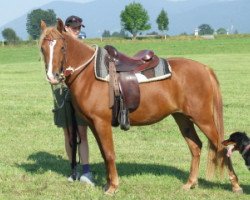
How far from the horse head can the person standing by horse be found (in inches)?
36.9

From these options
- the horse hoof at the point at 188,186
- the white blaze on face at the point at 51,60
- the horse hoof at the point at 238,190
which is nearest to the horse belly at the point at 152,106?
the horse hoof at the point at 188,186

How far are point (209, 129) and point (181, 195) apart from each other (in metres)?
1.05

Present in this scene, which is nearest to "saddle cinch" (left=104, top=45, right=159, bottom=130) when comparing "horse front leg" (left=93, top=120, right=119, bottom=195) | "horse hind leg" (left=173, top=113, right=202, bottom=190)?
"horse front leg" (left=93, top=120, right=119, bottom=195)

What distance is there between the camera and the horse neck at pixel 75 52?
6801 mm

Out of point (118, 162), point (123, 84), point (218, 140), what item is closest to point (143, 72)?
point (123, 84)

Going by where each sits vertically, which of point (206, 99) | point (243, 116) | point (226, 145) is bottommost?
point (243, 116)

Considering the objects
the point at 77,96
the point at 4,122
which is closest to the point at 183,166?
the point at 77,96

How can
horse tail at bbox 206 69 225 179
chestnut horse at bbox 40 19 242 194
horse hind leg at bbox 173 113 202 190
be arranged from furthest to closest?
1. horse hind leg at bbox 173 113 202 190
2. horse tail at bbox 206 69 225 179
3. chestnut horse at bbox 40 19 242 194

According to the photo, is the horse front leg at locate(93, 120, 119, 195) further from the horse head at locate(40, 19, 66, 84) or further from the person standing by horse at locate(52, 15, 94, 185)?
the horse head at locate(40, 19, 66, 84)

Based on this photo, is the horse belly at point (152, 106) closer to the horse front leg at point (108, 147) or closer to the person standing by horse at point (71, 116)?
the horse front leg at point (108, 147)

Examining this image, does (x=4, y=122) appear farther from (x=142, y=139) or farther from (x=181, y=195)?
(x=181, y=195)

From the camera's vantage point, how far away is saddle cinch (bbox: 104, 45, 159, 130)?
6816mm

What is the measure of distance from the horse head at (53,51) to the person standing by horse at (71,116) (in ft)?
3.07

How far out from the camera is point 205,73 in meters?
7.21
